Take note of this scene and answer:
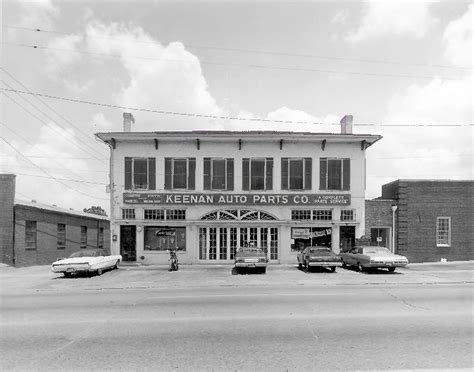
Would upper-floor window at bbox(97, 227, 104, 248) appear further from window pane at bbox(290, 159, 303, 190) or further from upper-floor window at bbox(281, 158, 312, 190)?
window pane at bbox(290, 159, 303, 190)

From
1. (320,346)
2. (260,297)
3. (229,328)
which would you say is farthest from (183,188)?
(320,346)

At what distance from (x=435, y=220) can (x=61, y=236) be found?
27705 mm

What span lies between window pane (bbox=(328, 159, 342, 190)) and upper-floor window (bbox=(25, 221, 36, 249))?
2060 centimetres

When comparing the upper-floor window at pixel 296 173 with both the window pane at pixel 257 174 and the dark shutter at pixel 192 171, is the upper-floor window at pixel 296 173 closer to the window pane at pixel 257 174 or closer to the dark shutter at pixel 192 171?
the window pane at pixel 257 174

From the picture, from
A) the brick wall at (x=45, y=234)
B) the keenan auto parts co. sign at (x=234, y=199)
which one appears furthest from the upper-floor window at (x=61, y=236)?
the keenan auto parts co. sign at (x=234, y=199)

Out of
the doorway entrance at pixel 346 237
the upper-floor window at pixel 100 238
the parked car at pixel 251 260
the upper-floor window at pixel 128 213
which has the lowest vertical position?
the upper-floor window at pixel 100 238

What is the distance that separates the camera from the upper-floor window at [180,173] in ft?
80.8

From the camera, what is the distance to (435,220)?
79.7 feet

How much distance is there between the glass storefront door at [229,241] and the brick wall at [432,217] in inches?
345

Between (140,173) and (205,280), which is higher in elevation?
(140,173)

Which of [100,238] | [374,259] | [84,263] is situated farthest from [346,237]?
[100,238]

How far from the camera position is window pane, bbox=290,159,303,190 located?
24828mm

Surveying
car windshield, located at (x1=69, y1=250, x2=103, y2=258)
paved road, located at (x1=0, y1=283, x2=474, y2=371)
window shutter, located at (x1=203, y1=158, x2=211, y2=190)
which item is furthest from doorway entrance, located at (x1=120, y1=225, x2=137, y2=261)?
paved road, located at (x1=0, y1=283, x2=474, y2=371)

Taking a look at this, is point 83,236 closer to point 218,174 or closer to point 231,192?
point 218,174
